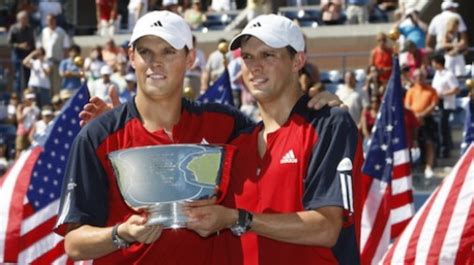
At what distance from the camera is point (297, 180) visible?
20.7ft

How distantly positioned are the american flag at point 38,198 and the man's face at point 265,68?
387cm

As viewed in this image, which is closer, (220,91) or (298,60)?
(298,60)

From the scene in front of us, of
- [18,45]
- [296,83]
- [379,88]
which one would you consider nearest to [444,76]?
[379,88]

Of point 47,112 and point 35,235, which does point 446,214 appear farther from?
point 47,112

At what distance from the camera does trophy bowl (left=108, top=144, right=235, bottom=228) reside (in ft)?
18.2

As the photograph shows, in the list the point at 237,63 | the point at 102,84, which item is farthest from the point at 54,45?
the point at 237,63

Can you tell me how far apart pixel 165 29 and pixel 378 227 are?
5093mm

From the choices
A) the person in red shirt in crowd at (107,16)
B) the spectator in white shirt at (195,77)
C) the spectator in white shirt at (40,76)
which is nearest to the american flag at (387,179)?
the spectator in white shirt at (195,77)

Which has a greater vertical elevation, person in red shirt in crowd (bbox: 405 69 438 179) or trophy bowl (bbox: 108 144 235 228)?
trophy bowl (bbox: 108 144 235 228)

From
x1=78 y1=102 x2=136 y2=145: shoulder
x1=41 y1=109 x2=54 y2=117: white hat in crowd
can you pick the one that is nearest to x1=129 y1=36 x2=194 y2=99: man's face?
x1=78 y1=102 x2=136 y2=145: shoulder

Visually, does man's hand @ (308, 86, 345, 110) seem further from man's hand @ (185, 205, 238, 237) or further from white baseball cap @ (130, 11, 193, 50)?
man's hand @ (185, 205, 238, 237)

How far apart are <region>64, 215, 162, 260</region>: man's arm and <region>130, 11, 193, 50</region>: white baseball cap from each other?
2.52 feet

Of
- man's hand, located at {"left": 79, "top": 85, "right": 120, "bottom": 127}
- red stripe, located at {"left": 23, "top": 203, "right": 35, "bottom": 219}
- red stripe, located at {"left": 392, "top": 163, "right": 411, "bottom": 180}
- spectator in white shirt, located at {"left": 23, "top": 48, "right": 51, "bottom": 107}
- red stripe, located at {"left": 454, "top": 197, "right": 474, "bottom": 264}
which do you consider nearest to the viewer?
man's hand, located at {"left": 79, "top": 85, "right": 120, "bottom": 127}

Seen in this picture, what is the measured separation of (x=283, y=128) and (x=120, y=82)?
12.4 meters
